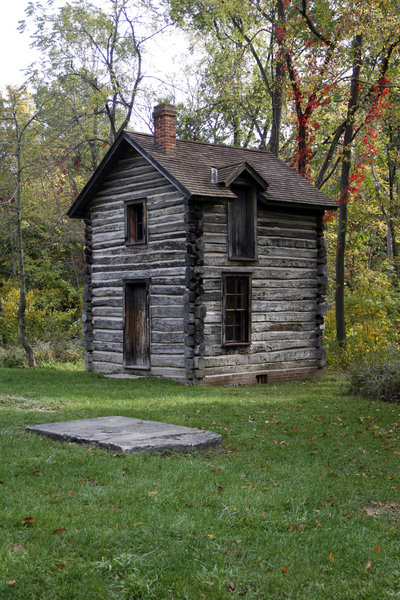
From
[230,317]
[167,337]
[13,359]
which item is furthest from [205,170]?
[13,359]

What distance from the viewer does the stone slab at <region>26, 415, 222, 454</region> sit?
8.39 meters

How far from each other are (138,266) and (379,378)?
7444 mm

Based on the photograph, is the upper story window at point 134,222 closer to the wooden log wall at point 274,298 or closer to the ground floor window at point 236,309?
the wooden log wall at point 274,298

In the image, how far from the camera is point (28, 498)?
6.30 m

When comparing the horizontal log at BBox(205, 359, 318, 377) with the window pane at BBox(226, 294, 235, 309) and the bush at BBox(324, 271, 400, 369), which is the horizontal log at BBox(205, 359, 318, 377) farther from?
the window pane at BBox(226, 294, 235, 309)

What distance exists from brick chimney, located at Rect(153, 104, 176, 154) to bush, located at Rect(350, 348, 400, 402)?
7907mm

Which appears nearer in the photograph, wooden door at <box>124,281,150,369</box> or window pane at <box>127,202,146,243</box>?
wooden door at <box>124,281,150,369</box>

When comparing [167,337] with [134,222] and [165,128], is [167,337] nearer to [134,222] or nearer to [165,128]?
[134,222]

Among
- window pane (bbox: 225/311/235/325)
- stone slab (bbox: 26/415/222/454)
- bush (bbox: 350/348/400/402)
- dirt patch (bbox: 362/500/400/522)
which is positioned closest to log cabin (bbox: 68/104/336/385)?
window pane (bbox: 225/311/235/325)

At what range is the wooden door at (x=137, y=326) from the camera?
62.6 feet

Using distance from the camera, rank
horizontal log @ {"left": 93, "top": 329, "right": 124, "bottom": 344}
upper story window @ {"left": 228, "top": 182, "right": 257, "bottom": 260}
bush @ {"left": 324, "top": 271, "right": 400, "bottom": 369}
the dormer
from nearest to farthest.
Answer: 1. the dormer
2. upper story window @ {"left": 228, "top": 182, "right": 257, "bottom": 260}
3. horizontal log @ {"left": 93, "top": 329, "right": 124, "bottom": 344}
4. bush @ {"left": 324, "top": 271, "right": 400, "bottom": 369}

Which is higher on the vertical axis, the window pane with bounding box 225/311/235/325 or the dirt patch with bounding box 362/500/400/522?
the window pane with bounding box 225/311/235/325

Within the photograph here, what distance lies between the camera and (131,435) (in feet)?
29.1

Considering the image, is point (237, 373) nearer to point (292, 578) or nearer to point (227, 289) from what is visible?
point (227, 289)
